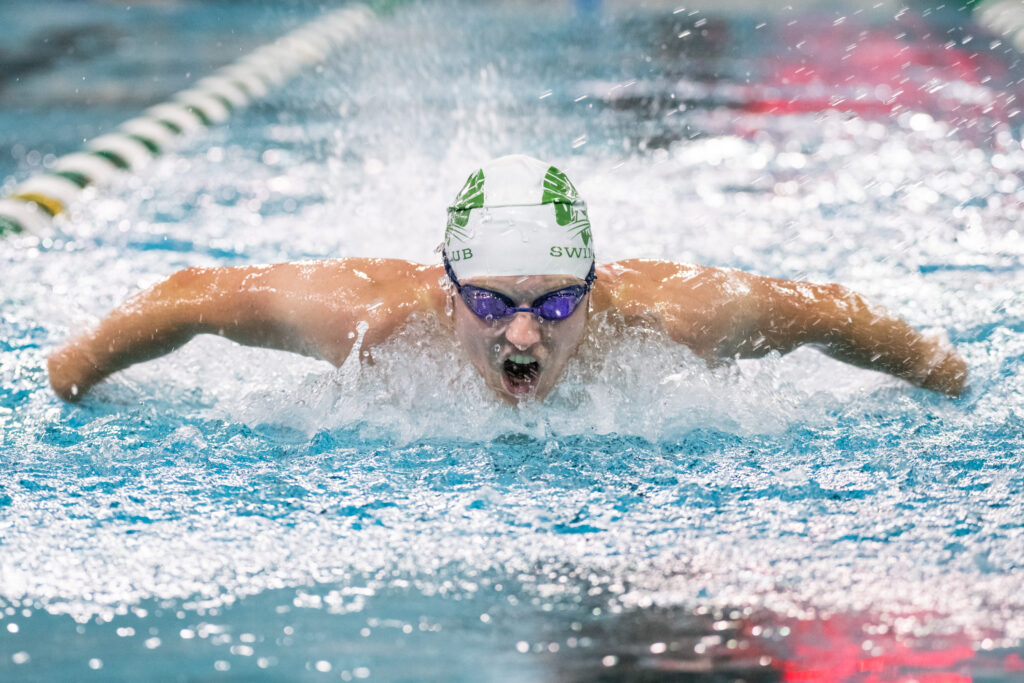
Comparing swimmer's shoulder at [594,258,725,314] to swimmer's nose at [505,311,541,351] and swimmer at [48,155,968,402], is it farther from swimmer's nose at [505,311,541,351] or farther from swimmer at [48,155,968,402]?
swimmer's nose at [505,311,541,351]

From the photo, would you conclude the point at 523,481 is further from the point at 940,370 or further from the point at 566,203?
the point at 940,370

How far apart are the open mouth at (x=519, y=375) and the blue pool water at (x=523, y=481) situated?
18 centimetres

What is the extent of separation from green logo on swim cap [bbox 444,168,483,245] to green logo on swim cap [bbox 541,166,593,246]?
0.15m

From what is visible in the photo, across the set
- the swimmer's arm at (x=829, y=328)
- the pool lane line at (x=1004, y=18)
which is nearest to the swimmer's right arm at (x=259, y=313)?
the swimmer's arm at (x=829, y=328)

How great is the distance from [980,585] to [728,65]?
750 centimetres

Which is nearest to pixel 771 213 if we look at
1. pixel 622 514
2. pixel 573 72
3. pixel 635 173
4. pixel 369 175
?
pixel 635 173

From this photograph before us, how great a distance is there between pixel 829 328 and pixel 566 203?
28.0 inches

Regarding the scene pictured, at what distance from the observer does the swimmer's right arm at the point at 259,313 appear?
117 inches

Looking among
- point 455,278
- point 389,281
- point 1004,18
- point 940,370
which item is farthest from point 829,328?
point 1004,18

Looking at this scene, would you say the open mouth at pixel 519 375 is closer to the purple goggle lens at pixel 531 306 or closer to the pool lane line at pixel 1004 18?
the purple goggle lens at pixel 531 306

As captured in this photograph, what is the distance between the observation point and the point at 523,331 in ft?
8.70

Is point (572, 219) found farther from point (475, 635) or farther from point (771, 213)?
point (771, 213)

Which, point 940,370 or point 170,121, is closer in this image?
point 940,370

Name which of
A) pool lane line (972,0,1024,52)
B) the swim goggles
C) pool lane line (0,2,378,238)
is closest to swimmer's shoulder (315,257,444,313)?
the swim goggles
